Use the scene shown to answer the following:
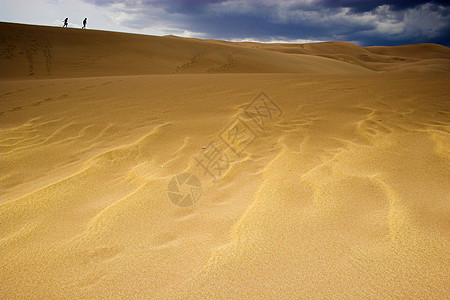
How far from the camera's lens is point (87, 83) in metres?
5.22

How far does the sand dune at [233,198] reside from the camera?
1.02 metres

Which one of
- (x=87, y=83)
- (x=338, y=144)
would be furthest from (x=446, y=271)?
(x=87, y=83)

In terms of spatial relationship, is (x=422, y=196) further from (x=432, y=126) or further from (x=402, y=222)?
(x=432, y=126)

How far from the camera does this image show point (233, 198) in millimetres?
1599

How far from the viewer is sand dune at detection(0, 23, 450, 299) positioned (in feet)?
3.35

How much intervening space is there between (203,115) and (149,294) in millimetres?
2436
